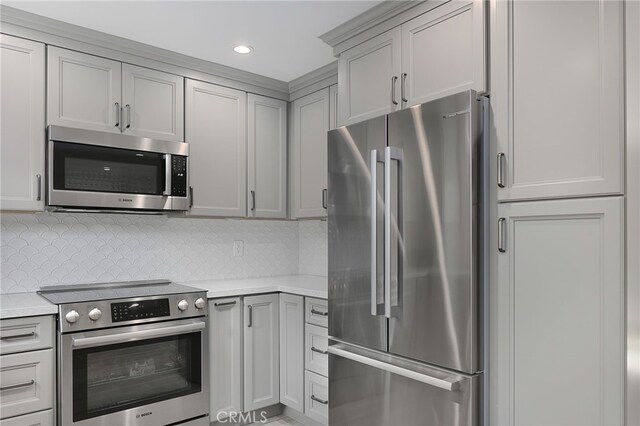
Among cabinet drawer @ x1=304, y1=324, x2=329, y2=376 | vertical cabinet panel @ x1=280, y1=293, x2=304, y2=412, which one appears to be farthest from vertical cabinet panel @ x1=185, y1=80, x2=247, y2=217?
cabinet drawer @ x1=304, y1=324, x2=329, y2=376

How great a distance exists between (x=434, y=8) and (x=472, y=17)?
0.79 ft

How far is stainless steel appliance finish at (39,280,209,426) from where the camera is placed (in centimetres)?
229

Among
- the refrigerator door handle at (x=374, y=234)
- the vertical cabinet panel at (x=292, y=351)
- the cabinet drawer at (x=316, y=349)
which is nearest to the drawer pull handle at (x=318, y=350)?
the cabinet drawer at (x=316, y=349)

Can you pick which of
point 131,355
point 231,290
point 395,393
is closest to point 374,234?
point 395,393

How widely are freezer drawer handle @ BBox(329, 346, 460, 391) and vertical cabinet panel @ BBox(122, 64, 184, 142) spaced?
178cm

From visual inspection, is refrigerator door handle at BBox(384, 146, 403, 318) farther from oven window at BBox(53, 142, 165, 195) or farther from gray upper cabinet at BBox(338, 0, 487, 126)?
oven window at BBox(53, 142, 165, 195)

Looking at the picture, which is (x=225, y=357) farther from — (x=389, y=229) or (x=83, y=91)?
(x=83, y=91)

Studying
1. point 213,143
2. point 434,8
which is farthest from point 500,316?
point 213,143

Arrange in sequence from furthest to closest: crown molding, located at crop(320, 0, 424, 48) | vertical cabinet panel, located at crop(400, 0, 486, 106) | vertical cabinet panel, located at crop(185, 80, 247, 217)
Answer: vertical cabinet panel, located at crop(185, 80, 247, 217), crown molding, located at crop(320, 0, 424, 48), vertical cabinet panel, located at crop(400, 0, 486, 106)

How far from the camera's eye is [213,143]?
318 cm

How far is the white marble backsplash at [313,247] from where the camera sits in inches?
146

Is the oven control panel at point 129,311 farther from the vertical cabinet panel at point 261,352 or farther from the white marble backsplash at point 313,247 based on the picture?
the white marble backsplash at point 313,247

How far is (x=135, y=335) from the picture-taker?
97.0 inches

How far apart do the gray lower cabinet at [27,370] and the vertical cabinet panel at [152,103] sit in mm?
1253
